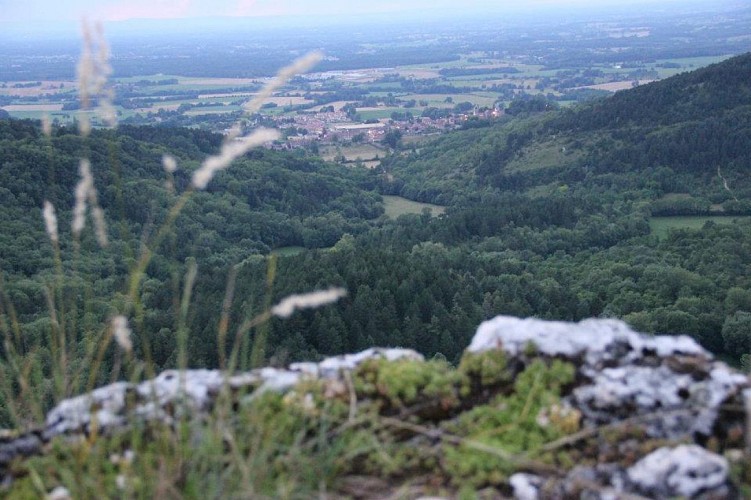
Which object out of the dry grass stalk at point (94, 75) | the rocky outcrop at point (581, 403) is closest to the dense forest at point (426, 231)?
the dry grass stalk at point (94, 75)

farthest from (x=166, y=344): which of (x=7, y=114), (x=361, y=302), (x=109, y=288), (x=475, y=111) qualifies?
(x=475, y=111)

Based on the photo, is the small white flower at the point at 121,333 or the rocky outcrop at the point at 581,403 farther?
the rocky outcrop at the point at 581,403

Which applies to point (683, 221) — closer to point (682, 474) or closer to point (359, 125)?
point (682, 474)

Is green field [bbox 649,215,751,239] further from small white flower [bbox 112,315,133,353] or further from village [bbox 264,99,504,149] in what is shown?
small white flower [bbox 112,315,133,353]

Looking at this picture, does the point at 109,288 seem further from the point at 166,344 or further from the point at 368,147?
the point at 368,147

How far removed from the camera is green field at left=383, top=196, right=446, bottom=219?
3659 inches

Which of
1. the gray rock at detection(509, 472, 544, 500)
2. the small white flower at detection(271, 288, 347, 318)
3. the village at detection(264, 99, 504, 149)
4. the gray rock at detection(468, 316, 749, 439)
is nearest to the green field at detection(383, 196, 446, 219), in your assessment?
the village at detection(264, 99, 504, 149)

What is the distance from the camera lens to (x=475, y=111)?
163500mm

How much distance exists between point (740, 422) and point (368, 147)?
427 feet

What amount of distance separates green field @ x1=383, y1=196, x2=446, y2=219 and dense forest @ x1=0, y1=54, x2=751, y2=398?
1800 mm

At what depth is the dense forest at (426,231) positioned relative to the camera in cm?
3666

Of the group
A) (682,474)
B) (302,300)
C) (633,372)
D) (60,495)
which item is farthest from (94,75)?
(682,474)

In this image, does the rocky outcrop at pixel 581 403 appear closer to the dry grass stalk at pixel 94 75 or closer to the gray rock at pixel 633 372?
the gray rock at pixel 633 372

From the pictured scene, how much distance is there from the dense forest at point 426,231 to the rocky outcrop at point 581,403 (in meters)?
0.64
